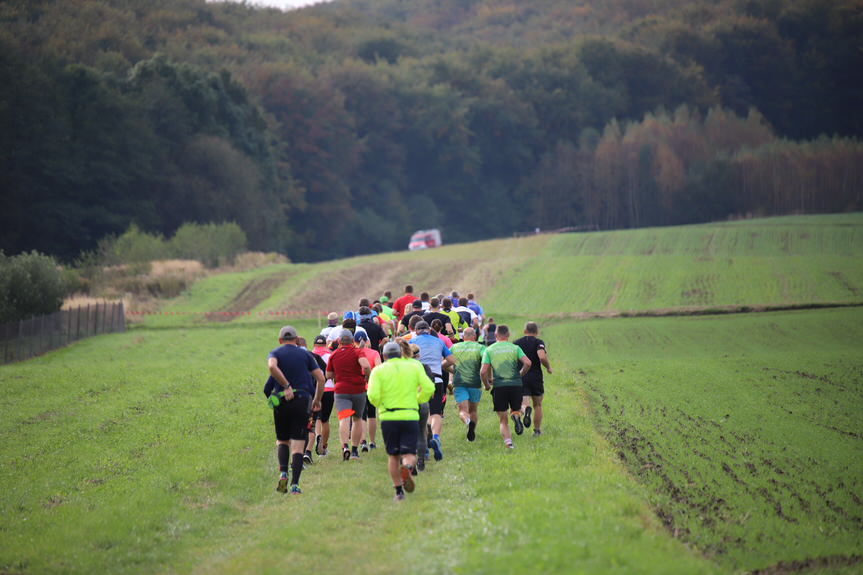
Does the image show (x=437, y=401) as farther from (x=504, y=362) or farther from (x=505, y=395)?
(x=504, y=362)

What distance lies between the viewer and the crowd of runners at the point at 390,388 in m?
13.6

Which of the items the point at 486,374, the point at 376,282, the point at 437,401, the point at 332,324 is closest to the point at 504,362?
the point at 486,374

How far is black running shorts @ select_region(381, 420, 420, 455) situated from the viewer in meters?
13.5

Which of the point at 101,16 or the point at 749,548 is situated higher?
the point at 101,16

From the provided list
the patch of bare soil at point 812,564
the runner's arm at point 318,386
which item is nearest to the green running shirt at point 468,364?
the runner's arm at point 318,386

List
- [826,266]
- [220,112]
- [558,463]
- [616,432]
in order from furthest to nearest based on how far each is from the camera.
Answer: [220,112], [826,266], [616,432], [558,463]

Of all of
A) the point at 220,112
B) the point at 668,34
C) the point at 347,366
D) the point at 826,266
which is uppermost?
the point at 668,34

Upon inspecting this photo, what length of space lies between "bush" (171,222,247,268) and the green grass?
Answer: 3535 centimetres

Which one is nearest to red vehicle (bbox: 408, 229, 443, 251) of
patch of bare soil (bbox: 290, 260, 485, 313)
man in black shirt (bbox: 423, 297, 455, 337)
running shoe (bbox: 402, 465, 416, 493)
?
patch of bare soil (bbox: 290, 260, 485, 313)

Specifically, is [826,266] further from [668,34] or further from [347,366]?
[668,34]

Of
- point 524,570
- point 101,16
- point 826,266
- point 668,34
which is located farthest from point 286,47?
point 524,570

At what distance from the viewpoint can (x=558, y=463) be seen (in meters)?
14.9

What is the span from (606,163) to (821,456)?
96.0 m

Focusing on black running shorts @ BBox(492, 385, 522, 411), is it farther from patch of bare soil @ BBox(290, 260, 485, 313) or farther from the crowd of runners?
patch of bare soil @ BBox(290, 260, 485, 313)
